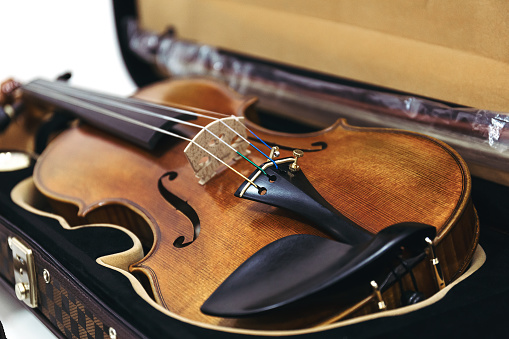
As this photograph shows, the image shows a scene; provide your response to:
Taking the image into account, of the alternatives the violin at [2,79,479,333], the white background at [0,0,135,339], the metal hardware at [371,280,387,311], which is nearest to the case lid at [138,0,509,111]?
the violin at [2,79,479,333]

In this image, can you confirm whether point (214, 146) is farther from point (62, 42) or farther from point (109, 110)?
point (62, 42)

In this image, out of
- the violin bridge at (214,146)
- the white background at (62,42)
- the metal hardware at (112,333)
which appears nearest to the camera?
the metal hardware at (112,333)

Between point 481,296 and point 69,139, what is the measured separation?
3.47 feet

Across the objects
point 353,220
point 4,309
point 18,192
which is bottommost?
point 4,309

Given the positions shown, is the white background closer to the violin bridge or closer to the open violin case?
the open violin case

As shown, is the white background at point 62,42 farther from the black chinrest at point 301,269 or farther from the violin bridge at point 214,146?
the black chinrest at point 301,269

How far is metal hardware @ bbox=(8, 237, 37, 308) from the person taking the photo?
984 mm

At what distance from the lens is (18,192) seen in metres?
1.18

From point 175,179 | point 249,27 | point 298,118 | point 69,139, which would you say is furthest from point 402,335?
point 249,27

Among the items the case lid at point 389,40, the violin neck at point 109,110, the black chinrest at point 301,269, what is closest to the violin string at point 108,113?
the violin neck at point 109,110

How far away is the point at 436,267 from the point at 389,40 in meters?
0.67

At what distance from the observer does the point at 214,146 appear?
3.16 feet

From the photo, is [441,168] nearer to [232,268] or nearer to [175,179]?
[232,268]

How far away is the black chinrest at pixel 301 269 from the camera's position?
65 cm
